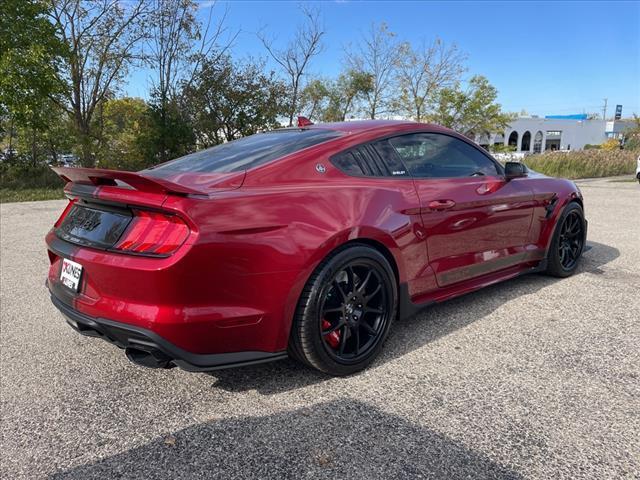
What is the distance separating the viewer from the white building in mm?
64375

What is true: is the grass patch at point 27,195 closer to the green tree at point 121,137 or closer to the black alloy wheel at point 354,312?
the green tree at point 121,137

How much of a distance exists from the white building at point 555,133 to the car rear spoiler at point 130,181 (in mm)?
62477

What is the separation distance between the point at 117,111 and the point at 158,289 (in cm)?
2210

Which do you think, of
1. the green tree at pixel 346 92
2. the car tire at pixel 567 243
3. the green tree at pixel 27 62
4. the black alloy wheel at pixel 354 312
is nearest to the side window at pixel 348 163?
the black alloy wheel at pixel 354 312

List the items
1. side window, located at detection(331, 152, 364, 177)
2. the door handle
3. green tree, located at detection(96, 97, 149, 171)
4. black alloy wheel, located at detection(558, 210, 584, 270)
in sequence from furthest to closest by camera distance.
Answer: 1. green tree, located at detection(96, 97, 149, 171)
2. black alloy wheel, located at detection(558, 210, 584, 270)
3. the door handle
4. side window, located at detection(331, 152, 364, 177)

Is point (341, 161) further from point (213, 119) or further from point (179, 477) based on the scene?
point (213, 119)

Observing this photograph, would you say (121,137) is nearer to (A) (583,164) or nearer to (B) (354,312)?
(B) (354,312)

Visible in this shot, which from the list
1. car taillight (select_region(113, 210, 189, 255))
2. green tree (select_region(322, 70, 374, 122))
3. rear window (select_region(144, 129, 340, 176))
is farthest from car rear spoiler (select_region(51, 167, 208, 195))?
green tree (select_region(322, 70, 374, 122))

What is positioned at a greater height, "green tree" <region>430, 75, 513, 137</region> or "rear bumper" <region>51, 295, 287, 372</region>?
"green tree" <region>430, 75, 513, 137</region>

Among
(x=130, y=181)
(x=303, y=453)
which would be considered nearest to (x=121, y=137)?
(x=130, y=181)

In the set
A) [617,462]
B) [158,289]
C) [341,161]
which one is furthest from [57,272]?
[617,462]

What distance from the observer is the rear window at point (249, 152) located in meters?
Answer: 2.74

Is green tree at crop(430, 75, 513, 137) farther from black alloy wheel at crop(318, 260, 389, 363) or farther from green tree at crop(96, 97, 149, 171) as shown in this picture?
black alloy wheel at crop(318, 260, 389, 363)

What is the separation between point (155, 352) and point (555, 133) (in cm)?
7542
